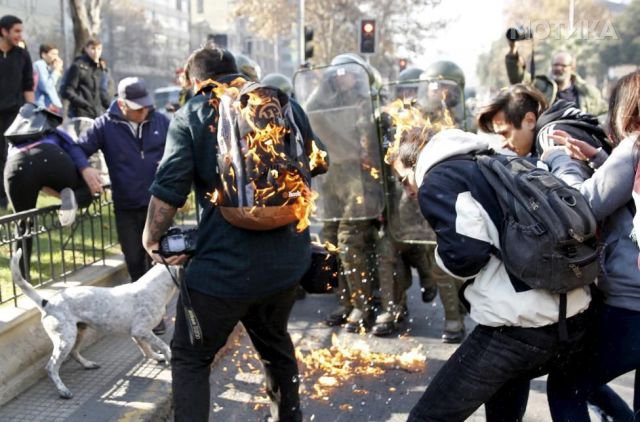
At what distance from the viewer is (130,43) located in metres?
45.3

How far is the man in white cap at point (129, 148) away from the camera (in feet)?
16.5

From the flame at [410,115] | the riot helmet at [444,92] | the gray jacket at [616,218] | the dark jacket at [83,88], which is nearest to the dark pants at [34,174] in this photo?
the flame at [410,115]

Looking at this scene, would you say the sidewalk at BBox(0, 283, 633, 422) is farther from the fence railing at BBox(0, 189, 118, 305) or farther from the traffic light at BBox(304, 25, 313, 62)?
the traffic light at BBox(304, 25, 313, 62)

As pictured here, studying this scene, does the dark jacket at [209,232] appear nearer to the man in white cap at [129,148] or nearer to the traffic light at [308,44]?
the man in white cap at [129,148]

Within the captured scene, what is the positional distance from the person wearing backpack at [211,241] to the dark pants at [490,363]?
3.02 feet

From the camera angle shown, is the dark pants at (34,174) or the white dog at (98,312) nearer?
the white dog at (98,312)

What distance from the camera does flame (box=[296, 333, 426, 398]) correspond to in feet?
15.7

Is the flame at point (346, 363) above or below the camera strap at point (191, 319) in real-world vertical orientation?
below

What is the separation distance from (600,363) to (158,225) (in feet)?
6.56

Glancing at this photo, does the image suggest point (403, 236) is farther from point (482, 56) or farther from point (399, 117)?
point (482, 56)

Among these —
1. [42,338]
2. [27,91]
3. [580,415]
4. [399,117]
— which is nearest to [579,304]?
[580,415]

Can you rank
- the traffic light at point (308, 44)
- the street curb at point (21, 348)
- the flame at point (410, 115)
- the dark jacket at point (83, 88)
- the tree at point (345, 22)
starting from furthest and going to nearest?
the tree at point (345, 22)
the traffic light at point (308, 44)
the dark jacket at point (83, 88)
the flame at point (410, 115)
the street curb at point (21, 348)

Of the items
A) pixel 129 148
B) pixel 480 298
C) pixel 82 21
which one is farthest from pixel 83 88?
pixel 480 298

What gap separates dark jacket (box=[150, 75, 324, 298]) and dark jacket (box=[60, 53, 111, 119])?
694 cm
